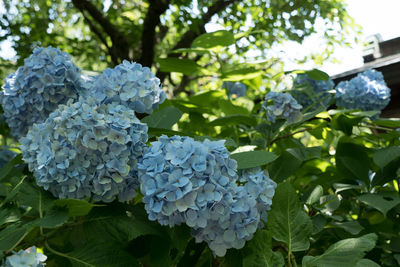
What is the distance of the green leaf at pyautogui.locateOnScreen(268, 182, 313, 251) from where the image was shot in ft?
3.45

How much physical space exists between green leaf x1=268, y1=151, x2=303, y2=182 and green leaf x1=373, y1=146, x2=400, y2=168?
240 millimetres

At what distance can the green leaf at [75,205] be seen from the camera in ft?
3.30

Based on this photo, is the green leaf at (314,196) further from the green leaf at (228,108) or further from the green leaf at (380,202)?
the green leaf at (228,108)

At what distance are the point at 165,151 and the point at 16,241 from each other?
0.38 m

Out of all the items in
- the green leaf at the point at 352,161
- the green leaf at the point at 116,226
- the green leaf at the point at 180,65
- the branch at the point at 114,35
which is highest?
the branch at the point at 114,35

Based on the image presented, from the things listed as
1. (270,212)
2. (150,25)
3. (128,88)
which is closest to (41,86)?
(128,88)

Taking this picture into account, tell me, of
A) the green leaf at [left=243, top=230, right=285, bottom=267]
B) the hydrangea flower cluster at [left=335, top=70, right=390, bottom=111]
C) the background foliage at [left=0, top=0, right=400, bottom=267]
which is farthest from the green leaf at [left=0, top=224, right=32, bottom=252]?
the hydrangea flower cluster at [left=335, top=70, right=390, bottom=111]

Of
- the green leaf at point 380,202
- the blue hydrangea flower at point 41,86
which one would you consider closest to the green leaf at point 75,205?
the blue hydrangea flower at point 41,86

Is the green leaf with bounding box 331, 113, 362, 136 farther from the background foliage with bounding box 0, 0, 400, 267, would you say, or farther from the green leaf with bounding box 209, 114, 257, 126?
the green leaf with bounding box 209, 114, 257, 126

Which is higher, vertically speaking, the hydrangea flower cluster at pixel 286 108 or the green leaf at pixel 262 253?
the hydrangea flower cluster at pixel 286 108

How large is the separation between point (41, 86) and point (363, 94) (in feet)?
5.54

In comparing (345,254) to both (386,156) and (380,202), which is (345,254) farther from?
(386,156)

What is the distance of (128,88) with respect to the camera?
1.26 meters

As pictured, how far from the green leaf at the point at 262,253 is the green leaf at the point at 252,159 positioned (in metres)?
0.16
